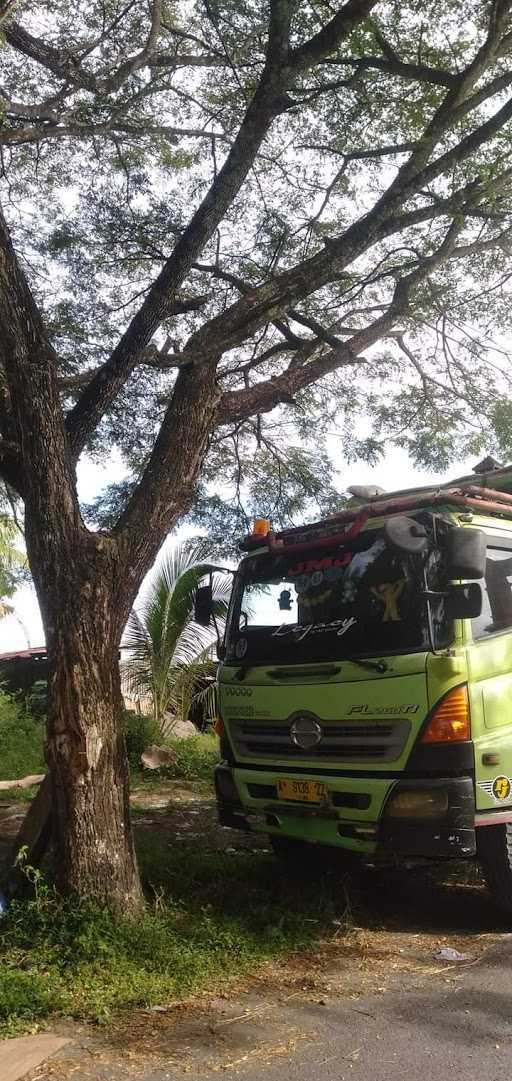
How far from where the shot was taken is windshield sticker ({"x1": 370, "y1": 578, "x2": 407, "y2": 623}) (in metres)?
5.16

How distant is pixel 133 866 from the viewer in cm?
513

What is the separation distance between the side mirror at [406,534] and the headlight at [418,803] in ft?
4.56

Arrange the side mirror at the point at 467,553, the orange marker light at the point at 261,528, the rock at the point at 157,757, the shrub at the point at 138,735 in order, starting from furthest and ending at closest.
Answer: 1. the shrub at the point at 138,735
2. the rock at the point at 157,757
3. the orange marker light at the point at 261,528
4. the side mirror at the point at 467,553

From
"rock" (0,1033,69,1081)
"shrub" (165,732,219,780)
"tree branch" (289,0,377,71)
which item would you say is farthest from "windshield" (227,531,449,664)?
"shrub" (165,732,219,780)

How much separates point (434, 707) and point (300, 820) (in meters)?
1.34

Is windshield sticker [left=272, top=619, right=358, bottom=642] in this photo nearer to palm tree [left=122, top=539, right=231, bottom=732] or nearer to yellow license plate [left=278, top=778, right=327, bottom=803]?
yellow license plate [left=278, top=778, right=327, bottom=803]

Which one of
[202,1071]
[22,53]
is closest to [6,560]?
[22,53]

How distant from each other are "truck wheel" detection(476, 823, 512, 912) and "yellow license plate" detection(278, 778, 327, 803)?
979 mm

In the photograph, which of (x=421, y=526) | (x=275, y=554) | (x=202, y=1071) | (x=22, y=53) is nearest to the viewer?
(x=202, y=1071)

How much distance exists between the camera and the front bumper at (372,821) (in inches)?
187

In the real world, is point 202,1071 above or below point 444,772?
below

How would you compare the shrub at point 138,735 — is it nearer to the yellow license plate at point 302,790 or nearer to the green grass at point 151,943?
the green grass at point 151,943

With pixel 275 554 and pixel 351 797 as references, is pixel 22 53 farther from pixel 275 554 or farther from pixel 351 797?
pixel 351 797

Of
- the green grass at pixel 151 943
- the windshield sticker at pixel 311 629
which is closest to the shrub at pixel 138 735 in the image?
the green grass at pixel 151 943
